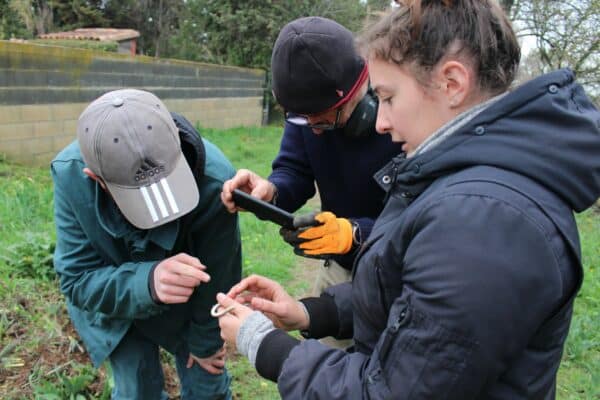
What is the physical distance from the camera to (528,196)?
0.95m

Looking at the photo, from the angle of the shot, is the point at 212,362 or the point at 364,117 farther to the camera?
the point at 212,362

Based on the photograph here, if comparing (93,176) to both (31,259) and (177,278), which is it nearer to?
(177,278)

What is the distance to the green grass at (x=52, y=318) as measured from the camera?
2.46 metres

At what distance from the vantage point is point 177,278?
5.72 ft

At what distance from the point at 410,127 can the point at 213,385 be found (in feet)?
5.30

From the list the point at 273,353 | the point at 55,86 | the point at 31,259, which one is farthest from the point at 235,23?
the point at 273,353

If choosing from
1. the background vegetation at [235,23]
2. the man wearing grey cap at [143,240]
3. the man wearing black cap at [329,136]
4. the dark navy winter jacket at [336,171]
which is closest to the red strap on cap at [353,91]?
the man wearing black cap at [329,136]

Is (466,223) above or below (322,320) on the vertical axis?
above

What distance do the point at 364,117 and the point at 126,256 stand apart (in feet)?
3.44

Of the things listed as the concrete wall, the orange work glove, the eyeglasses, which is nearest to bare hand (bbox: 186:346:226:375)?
the orange work glove

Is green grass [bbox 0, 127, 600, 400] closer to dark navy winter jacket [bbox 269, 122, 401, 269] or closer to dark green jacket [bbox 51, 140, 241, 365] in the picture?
dark green jacket [bbox 51, 140, 241, 365]

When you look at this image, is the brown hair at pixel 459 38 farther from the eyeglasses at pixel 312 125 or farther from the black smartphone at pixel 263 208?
the eyeglasses at pixel 312 125

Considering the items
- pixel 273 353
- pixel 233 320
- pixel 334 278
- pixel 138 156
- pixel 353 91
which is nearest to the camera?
pixel 273 353

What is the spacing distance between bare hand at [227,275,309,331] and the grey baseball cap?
0.32 m
